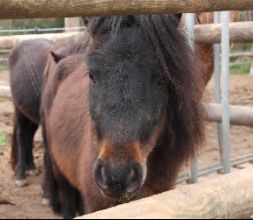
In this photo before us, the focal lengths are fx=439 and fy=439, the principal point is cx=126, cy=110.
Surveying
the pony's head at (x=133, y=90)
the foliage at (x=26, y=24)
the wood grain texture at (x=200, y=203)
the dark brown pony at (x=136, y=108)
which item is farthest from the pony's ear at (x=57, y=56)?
the foliage at (x=26, y=24)

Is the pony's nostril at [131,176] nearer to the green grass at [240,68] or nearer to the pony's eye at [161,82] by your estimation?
the pony's eye at [161,82]

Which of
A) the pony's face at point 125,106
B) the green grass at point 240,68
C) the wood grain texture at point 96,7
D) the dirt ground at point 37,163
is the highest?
the wood grain texture at point 96,7

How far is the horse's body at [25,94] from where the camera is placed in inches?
201

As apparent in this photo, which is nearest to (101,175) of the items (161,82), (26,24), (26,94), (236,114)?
(161,82)

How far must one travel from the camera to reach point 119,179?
1.84 metres

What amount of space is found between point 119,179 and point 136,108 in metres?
0.35

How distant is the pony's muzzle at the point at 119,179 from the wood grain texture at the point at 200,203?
61 centimetres

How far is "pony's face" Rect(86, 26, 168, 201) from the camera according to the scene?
6.17 ft

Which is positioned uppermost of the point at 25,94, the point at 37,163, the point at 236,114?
the point at 236,114

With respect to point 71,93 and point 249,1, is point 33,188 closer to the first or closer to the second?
point 71,93

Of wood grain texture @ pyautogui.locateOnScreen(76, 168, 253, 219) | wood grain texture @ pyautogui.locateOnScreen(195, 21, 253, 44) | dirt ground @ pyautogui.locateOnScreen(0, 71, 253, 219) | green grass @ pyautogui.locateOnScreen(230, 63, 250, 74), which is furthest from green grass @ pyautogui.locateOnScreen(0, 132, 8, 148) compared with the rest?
green grass @ pyautogui.locateOnScreen(230, 63, 250, 74)

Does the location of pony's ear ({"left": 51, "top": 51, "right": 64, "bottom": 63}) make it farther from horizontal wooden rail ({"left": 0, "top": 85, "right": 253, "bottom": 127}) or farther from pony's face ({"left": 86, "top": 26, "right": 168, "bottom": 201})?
pony's face ({"left": 86, "top": 26, "right": 168, "bottom": 201})

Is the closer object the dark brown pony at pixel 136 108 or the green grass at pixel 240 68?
the dark brown pony at pixel 136 108

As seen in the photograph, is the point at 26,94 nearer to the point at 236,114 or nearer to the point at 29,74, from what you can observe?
the point at 29,74
